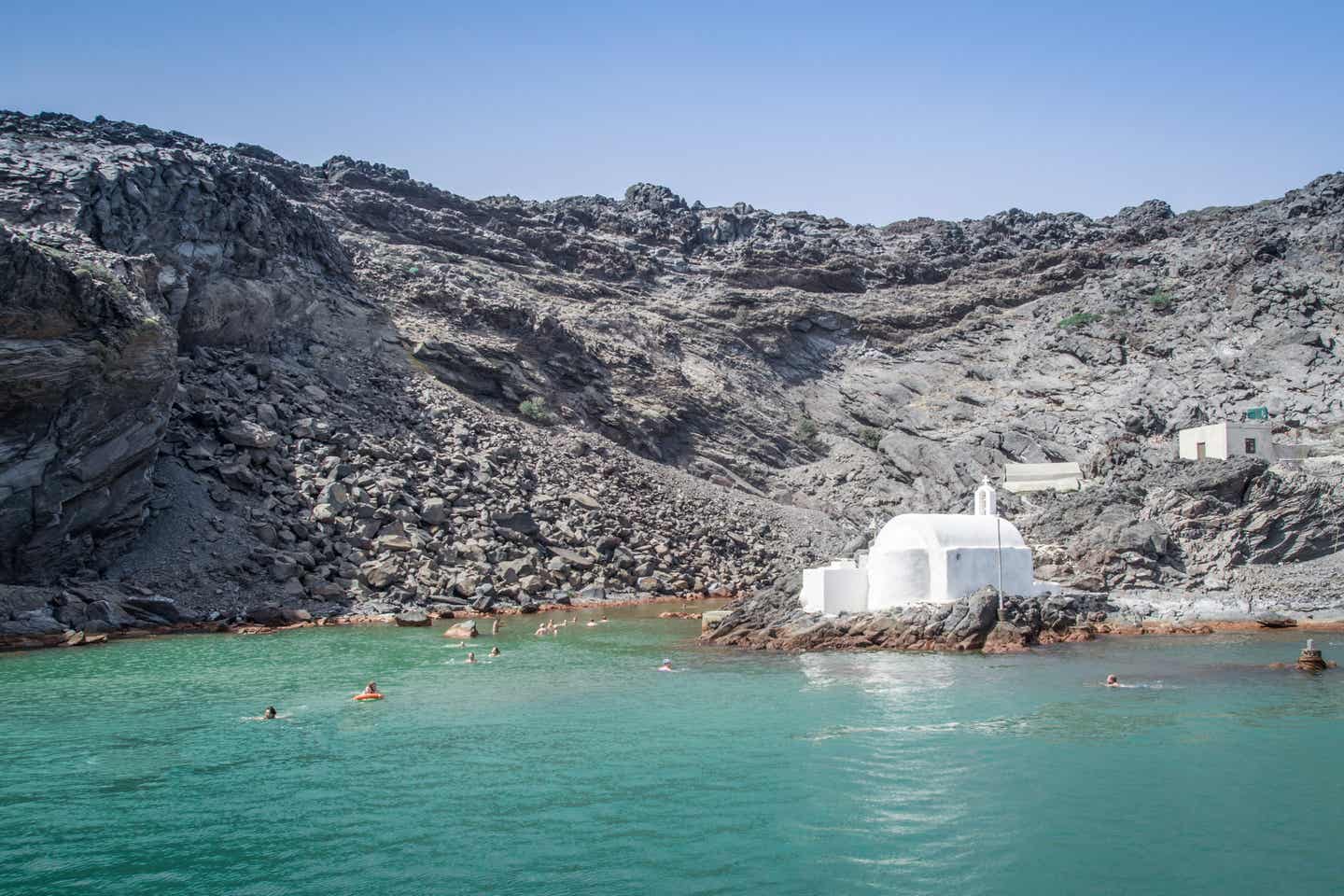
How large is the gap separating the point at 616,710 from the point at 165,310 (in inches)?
1330

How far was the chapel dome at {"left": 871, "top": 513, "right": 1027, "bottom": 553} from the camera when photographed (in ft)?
119

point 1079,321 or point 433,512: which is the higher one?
point 1079,321

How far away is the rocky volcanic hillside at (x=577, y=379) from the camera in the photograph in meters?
39.8

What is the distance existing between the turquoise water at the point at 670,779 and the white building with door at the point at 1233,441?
22929mm

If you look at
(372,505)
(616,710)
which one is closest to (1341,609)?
(616,710)

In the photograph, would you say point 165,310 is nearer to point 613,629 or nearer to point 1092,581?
point 613,629

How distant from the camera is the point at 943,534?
36.2 m

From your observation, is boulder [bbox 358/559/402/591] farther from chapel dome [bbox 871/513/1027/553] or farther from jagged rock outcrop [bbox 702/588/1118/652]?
chapel dome [bbox 871/513/1027/553]

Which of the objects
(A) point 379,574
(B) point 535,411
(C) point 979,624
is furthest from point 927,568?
(B) point 535,411

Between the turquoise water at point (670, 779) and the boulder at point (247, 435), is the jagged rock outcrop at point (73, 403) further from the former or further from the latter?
the turquoise water at point (670, 779)

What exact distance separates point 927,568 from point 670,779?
19.9m

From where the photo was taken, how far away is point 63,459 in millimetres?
36062

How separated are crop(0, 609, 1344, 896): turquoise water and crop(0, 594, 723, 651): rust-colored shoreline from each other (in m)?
3.19

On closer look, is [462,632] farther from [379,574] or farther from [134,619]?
[134,619]
